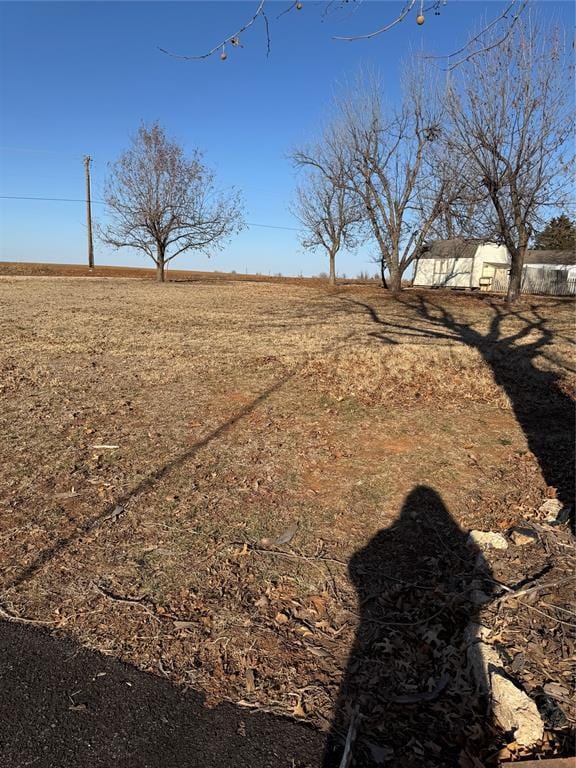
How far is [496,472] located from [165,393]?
12.8ft

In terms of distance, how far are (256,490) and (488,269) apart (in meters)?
43.3

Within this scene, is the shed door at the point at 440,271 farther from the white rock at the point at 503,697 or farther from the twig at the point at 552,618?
the white rock at the point at 503,697

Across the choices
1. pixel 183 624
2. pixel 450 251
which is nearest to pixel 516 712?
pixel 183 624

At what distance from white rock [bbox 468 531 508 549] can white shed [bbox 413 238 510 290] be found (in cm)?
4052

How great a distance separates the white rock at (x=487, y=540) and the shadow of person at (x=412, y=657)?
2.1 inches

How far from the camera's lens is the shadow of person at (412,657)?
6.06 feet

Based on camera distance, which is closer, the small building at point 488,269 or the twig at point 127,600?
the twig at point 127,600

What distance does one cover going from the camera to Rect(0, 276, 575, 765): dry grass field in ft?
7.70

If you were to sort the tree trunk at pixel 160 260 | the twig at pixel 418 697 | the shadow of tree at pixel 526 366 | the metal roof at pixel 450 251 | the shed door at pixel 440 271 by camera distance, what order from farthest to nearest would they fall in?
the shed door at pixel 440 271 → the metal roof at pixel 450 251 → the tree trunk at pixel 160 260 → the shadow of tree at pixel 526 366 → the twig at pixel 418 697

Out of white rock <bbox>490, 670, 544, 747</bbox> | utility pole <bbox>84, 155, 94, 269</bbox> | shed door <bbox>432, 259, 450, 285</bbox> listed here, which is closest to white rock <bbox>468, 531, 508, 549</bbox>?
white rock <bbox>490, 670, 544, 747</bbox>

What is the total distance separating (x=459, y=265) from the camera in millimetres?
43875

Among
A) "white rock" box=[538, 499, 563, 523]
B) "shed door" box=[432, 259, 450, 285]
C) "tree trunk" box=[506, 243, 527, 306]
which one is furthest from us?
"shed door" box=[432, 259, 450, 285]

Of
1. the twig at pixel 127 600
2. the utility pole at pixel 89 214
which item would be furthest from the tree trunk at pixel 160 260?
the twig at pixel 127 600

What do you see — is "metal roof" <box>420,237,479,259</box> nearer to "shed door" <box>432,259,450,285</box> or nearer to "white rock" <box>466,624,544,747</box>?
"shed door" <box>432,259,450,285</box>
